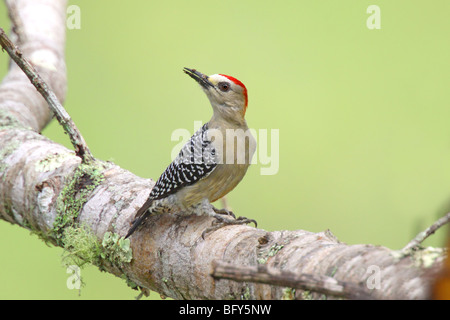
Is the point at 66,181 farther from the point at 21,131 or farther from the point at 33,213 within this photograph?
the point at 21,131

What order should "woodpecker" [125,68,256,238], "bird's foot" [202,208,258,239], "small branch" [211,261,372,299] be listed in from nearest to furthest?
1. "small branch" [211,261,372,299]
2. "bird's foot" [202,208,258,239]
3. "woodpecker" [125,68,256,238]

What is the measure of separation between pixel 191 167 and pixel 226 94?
0.52 meters

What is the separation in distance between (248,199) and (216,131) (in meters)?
2.88

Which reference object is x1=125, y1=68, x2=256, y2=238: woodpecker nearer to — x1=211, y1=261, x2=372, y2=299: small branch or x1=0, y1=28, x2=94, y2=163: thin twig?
x1=0, y1=28, x2=94, y2=163: thin twig

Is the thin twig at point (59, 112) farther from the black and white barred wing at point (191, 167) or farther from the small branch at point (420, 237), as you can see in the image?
the small branch at point (420, 237)

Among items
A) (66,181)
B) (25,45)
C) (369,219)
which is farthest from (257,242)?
(369,219)

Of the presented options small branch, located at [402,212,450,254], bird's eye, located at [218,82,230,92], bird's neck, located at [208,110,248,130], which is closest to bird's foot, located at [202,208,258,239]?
bird's neck, located at [208,110,248,130]

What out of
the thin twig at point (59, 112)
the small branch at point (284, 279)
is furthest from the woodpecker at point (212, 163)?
the small branch at point (284, 279)

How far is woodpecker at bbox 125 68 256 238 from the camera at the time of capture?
8.62 ft

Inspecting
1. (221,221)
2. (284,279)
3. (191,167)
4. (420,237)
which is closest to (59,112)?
(191,167)

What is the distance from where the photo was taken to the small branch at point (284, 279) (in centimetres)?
140

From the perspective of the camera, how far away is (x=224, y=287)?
77.7 inches

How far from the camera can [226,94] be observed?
3023mm

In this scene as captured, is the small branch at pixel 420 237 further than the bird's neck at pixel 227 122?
No
